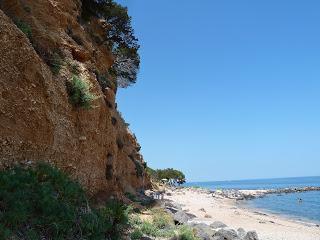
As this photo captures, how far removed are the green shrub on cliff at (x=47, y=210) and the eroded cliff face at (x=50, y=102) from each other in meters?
0.70

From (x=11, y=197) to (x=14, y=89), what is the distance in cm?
314

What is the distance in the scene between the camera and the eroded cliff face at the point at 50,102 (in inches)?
404

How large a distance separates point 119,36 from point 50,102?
671 inches

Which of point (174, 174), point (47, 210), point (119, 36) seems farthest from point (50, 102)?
point (174, 174)

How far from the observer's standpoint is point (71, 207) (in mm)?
9945

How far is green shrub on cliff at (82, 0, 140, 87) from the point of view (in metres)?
24.2

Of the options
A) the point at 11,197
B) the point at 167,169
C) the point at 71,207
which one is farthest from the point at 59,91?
the point at 167,169

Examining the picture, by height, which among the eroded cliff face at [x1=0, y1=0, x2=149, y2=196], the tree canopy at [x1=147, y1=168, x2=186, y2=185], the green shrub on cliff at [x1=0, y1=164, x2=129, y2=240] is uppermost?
the tree canopy at [x1=147, y1=168, x2=186, y2=185]

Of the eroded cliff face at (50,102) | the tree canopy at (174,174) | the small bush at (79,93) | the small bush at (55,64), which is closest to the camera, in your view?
the eroded cliff face at (50,102)

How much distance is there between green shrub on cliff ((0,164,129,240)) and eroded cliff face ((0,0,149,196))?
27.6 inches

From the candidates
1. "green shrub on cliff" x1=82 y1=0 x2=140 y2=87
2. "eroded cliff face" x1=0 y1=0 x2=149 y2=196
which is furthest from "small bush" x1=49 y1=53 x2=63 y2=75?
"green shrub on cliff" x1=82 y1=0 x2=140 y2=87

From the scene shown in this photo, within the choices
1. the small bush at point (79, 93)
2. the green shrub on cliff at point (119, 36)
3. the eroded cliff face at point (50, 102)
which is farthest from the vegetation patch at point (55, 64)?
the green shrub on cliff at point (119, 36)

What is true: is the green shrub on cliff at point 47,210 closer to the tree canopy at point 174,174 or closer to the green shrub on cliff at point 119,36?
the green shrub on cliff at point 119,36

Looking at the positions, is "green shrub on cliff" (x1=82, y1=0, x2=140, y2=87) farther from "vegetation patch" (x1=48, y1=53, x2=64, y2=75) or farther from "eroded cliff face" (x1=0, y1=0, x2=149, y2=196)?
"vegetation patch" (x1=48, y1=53, x2=64, y2=75)
